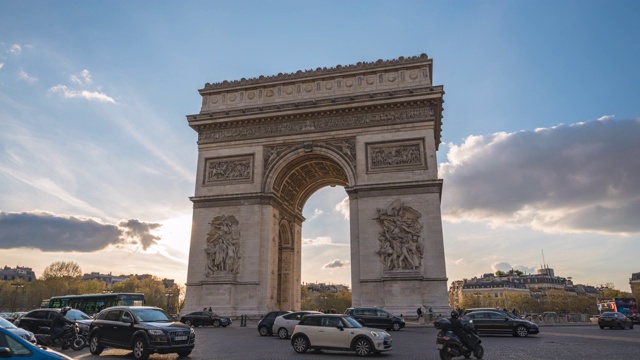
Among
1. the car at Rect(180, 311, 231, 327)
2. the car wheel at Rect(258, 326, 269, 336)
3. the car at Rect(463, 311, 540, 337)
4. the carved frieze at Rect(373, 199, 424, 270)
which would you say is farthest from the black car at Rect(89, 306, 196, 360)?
the carved frieze at Rect(373, 199, 424, 270)

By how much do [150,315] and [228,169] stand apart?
18.1m

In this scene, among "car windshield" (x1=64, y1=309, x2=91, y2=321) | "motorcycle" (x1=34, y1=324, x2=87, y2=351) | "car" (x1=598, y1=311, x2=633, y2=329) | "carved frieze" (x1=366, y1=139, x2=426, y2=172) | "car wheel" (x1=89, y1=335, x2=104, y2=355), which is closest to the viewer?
"car wheel" (x1=89, y1=335, x2=104, y2=355)

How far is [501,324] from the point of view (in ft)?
58.4

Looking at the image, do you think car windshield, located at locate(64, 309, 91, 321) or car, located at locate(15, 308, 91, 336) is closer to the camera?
car, located at locate(15, 308, 91, 336)

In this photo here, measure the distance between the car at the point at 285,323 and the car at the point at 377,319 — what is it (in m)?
3.61

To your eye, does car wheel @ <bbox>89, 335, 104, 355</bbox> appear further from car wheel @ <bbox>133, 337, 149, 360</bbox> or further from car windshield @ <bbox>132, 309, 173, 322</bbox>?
car wheel @ <bbox>133, 337, 149, 360</bbox>

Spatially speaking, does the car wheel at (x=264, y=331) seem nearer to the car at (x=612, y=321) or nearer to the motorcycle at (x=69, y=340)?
the motorcycle at (x=69, y=340)

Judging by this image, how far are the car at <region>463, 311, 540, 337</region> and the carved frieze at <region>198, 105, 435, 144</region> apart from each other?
41.2ft

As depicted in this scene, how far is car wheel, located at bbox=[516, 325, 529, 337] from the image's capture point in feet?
57.4

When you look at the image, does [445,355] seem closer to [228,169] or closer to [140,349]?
[140,349]

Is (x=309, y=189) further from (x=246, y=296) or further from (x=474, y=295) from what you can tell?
(x=474, y=295)

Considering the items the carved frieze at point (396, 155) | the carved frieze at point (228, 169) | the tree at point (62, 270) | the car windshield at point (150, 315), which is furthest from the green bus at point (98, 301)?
the tree at point (62, 270)

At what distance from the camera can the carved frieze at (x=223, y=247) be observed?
1053 inches

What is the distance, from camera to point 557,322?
101 ft
